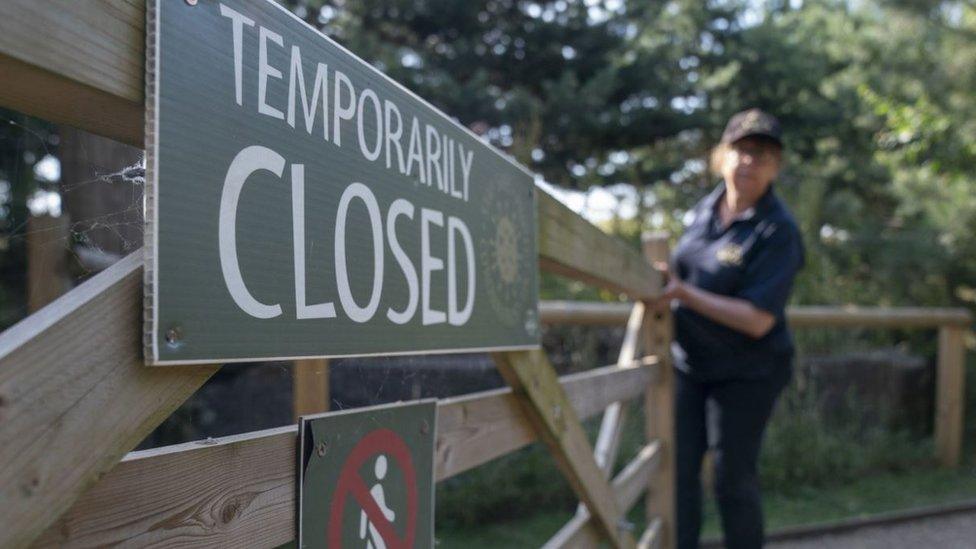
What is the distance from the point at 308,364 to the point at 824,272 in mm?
5730

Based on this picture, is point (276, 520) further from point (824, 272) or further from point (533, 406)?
point (824, 272)

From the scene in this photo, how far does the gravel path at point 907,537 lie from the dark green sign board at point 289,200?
3348 millimetres

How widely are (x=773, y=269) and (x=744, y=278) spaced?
0.11 m

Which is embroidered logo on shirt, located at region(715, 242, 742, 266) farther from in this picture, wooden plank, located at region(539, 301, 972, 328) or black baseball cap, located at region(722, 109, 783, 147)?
wooden plank, located at region(539, 301, 972, 328)

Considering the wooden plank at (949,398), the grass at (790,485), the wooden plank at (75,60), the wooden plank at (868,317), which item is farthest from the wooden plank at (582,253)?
the wooden plank at (949,398)

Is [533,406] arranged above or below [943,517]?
above

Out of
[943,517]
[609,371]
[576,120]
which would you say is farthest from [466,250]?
[576,120]

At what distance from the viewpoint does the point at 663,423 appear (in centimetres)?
319

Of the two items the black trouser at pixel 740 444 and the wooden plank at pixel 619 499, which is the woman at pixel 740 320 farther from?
the wooden plank at pixel 619 499

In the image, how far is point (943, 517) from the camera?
4.46m

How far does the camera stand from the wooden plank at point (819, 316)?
11.0 ft

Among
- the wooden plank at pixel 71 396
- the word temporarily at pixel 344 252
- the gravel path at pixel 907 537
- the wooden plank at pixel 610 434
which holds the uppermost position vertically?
the word temporarily at pixel 344 252

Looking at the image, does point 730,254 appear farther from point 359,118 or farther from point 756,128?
point 359,118

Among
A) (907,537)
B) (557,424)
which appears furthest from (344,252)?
(907,537)
